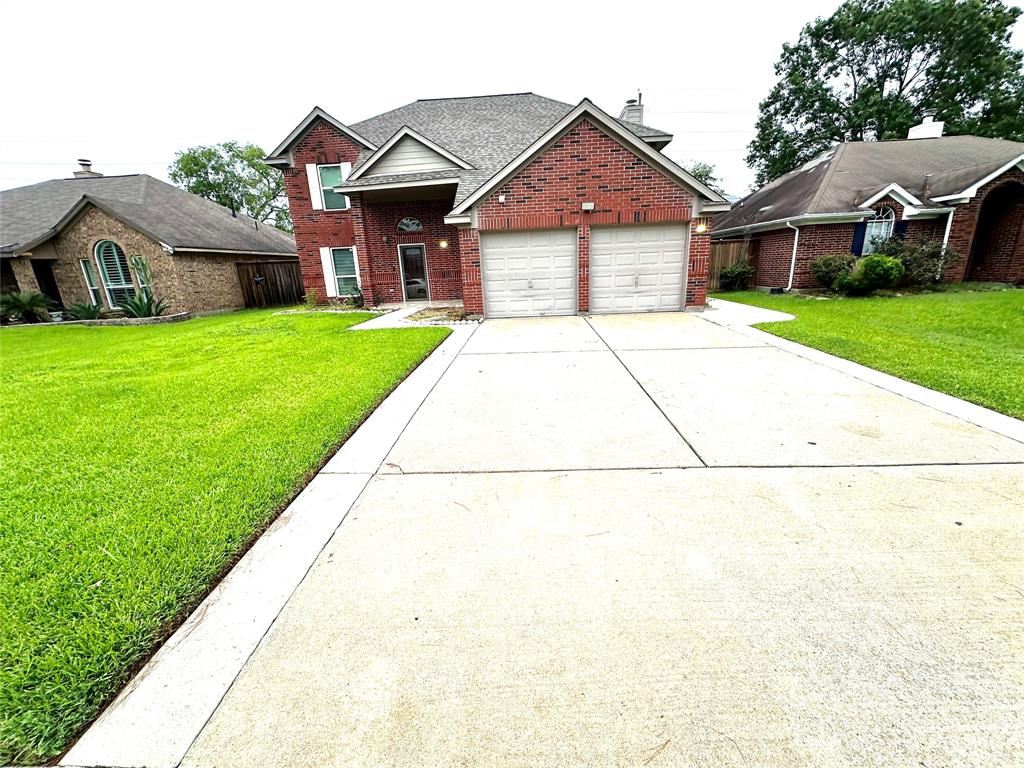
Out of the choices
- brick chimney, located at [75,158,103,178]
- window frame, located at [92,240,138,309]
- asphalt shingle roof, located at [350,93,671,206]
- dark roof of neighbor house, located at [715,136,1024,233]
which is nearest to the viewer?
dark roof of neighbor house, located at [715,136,1024,233]

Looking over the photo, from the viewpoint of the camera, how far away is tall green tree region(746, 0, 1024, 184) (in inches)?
944

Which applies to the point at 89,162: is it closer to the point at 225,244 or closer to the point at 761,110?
the point at 225,244

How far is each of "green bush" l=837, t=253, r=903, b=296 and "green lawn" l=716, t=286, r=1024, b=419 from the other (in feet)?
1.62

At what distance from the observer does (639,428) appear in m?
3.83

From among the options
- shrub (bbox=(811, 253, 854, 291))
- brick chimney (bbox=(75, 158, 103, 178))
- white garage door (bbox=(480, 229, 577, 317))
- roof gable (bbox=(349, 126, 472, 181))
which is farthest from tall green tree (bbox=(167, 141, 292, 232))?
shrub (bbox=(811, 253, 854, 291))

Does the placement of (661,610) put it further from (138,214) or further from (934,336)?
(138,214)

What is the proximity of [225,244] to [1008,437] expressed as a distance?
2170 centimetres

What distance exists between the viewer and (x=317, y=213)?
47.8ft

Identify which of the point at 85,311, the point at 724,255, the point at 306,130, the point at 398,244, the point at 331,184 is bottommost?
the point at 85,311

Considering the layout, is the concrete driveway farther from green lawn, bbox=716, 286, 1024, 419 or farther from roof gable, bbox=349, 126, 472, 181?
roof gable, bbox=349, 126, 472, 181

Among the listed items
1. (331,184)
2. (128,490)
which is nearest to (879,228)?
(331,184)

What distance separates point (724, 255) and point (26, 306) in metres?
25.3

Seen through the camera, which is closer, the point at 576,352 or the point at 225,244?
the point at 576,352

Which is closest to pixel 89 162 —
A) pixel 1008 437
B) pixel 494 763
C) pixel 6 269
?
pixel 6 269
